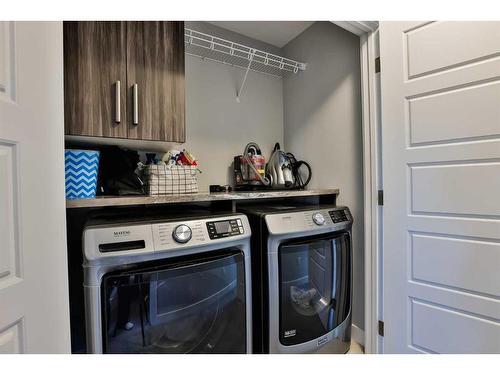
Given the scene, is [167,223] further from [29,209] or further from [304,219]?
[304,219]

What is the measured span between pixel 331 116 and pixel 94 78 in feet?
4.93

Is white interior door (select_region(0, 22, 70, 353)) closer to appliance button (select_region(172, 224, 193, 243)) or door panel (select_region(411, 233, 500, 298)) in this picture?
appliance button (select_region(172, 224, 193, 243))

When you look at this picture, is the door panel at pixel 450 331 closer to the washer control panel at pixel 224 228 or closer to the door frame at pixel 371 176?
the door frame at pixel 371 176

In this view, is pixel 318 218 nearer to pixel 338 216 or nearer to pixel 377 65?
pixel 338 216

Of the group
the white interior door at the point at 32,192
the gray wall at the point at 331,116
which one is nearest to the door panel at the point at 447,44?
the gray wall at the point at 331,116

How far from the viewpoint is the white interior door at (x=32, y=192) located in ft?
2.25

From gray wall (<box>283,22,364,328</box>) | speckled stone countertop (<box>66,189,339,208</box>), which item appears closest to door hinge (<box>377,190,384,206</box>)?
gray wall (<box>283,22,364,328</box>)

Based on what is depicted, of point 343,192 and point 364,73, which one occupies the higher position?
point 364,73

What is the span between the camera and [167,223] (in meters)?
1.05

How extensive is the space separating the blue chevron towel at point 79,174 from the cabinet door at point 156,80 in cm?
23

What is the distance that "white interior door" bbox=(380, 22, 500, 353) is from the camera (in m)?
1.06

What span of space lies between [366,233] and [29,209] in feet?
5.32

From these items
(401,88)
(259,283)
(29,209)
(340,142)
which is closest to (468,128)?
(401,88)

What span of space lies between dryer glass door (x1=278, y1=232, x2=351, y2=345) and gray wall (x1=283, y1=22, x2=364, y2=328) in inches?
7.5
